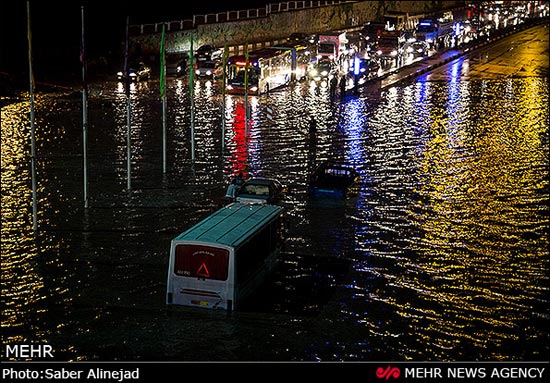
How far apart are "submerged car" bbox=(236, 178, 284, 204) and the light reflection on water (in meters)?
0.93

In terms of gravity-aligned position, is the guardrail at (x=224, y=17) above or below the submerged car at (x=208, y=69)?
above

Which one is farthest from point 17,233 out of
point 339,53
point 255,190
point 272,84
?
point 339,53

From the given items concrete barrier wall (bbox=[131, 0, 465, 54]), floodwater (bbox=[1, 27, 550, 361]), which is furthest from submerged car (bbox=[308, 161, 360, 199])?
concrete barrier wall (bbox=[131, 0, 465, 54])

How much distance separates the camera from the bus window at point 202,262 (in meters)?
19.7

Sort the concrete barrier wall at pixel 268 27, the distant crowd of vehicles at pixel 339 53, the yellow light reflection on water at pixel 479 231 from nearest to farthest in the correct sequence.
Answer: the yellow light reflection on water at pixel 479 231
the distant crowd of vehicles at pixel 339 53
the concrete barrier wall at pixel 268 27

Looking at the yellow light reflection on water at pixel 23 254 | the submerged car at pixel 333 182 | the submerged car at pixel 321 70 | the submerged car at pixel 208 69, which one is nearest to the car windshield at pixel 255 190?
the submerged car at pixel 333 182

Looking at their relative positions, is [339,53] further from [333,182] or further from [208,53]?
[333,182]

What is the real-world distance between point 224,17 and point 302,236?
5051 cm

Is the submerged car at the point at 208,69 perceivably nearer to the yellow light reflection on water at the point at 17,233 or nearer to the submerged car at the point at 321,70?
the submerged car at the point at 321,70

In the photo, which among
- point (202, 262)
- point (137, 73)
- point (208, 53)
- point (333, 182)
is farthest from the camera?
point (208, 53)

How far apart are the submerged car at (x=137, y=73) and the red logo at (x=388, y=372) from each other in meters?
43.6

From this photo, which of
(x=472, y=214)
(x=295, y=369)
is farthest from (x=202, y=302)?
(x=472, y=214)

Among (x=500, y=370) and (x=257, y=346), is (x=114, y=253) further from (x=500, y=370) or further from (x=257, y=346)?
(x=500, y=370)

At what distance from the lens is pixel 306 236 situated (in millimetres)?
26719
